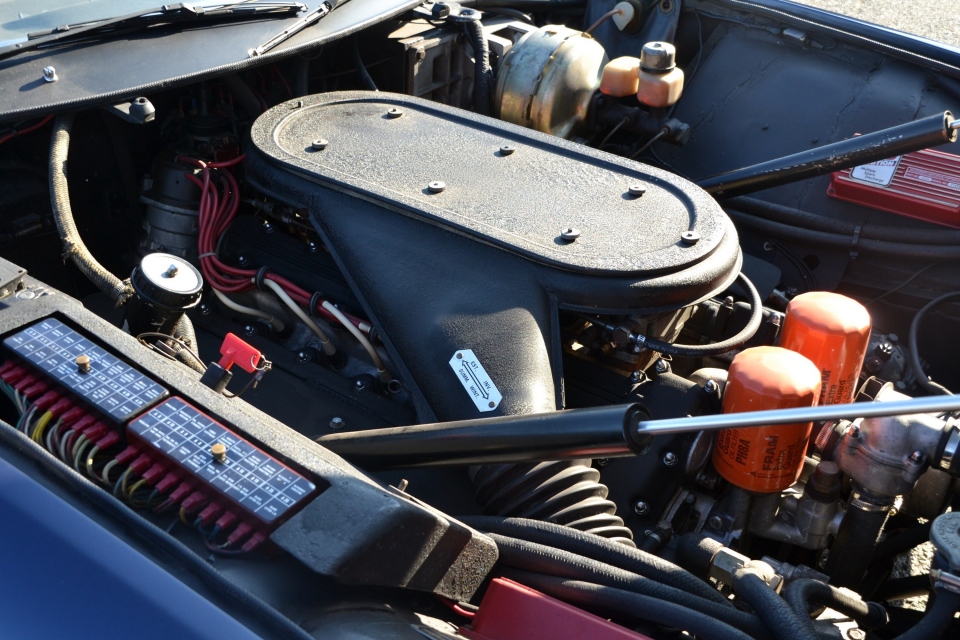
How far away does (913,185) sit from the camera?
2.47 m

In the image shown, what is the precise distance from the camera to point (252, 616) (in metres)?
0.99

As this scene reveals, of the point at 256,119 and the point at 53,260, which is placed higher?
the point at 256,119

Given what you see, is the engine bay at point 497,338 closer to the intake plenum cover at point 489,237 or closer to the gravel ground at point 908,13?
the intake plenum cover at point 489,237

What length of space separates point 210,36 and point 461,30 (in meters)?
0.87

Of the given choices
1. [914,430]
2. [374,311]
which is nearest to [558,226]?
[374,311]

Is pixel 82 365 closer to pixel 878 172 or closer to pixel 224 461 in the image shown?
pixel 224 461

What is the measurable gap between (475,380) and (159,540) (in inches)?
27.2

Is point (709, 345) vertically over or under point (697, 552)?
over

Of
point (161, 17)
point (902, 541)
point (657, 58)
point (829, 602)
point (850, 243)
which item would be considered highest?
point (161, 17)

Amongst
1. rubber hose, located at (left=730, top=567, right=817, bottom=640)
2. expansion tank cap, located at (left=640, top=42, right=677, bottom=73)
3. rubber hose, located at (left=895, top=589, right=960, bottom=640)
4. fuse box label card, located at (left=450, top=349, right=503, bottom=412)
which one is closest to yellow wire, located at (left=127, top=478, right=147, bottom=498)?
fuse box label card, located at (left=450, top=349, right=503, bottom=412)

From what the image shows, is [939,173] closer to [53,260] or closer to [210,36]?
[210,36]

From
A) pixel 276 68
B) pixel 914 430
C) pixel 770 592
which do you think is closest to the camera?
pixel 770 592

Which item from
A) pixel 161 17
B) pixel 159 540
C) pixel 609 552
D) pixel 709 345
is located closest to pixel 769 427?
pixel 709 345

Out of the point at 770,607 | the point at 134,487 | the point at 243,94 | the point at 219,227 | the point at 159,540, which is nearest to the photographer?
the point at 159,540
